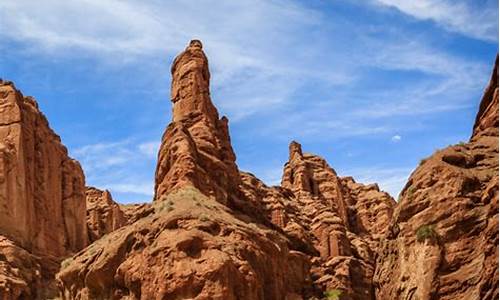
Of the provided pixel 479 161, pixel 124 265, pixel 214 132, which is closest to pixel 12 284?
pixel 214 132

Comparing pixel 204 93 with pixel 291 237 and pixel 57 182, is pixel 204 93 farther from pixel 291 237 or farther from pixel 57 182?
pixel 57 182

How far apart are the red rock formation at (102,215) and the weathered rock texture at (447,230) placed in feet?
244

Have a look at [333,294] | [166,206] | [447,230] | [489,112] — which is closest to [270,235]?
[166,206]

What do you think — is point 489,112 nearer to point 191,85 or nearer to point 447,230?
point 447,230

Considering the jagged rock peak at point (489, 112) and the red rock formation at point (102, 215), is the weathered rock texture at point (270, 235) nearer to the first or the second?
the jagged rock peak at point (489, 112)

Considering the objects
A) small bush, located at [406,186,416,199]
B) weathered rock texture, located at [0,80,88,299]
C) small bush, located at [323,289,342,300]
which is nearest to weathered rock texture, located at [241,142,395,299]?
small bush, located at [323,289,342,300]

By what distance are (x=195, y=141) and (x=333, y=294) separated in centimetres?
1556

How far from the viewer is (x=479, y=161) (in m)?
32.0

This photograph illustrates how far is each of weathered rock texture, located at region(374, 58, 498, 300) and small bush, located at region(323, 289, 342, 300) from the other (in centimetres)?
3188

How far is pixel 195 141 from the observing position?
2633 inches

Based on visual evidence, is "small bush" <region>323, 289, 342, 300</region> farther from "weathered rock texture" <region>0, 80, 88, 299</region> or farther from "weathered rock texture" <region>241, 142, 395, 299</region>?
"weathered rock texture" <region>0, 80, 88, 299</region>

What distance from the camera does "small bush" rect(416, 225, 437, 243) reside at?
97.5 feet

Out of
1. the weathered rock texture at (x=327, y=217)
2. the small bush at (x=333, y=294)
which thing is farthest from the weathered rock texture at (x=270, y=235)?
the small bush at (x=333, y=294)

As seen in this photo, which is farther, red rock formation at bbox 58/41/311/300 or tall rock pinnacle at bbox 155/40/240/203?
tall rock pinnacle at bbox 155/40/240/203
